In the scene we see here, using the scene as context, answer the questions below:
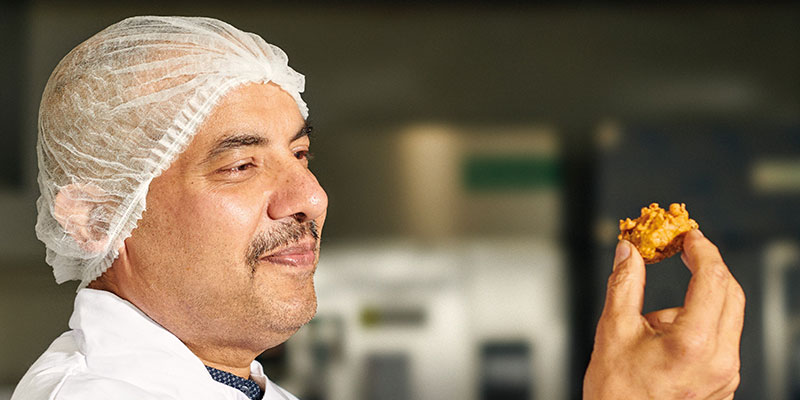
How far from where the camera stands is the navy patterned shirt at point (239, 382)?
3.43 ft

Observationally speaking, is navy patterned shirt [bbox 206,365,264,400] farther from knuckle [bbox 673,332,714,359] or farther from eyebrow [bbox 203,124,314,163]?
knuckle [bbox 673,332,714,359]

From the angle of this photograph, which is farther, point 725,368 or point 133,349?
point 133,349

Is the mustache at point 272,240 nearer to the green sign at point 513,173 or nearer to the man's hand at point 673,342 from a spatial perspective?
the man's hand at point 673,342

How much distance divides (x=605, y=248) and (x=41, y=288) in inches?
75.3

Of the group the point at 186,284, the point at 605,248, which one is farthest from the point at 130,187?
the point at 605,248

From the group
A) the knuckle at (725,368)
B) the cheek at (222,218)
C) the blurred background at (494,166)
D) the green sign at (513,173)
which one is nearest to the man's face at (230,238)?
the cheek at (222,218)

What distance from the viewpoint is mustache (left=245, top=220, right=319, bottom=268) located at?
98 cm

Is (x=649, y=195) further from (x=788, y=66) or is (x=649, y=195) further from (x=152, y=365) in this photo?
(x=152, y=365)

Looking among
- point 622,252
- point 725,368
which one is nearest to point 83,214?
point 622,252

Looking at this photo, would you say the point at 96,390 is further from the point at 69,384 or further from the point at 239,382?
the point at 239,382

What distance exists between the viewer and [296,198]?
0.99 meters

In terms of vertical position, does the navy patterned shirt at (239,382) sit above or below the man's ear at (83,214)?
below

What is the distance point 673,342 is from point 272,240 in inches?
17.7

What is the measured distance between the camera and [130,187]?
0.99m
